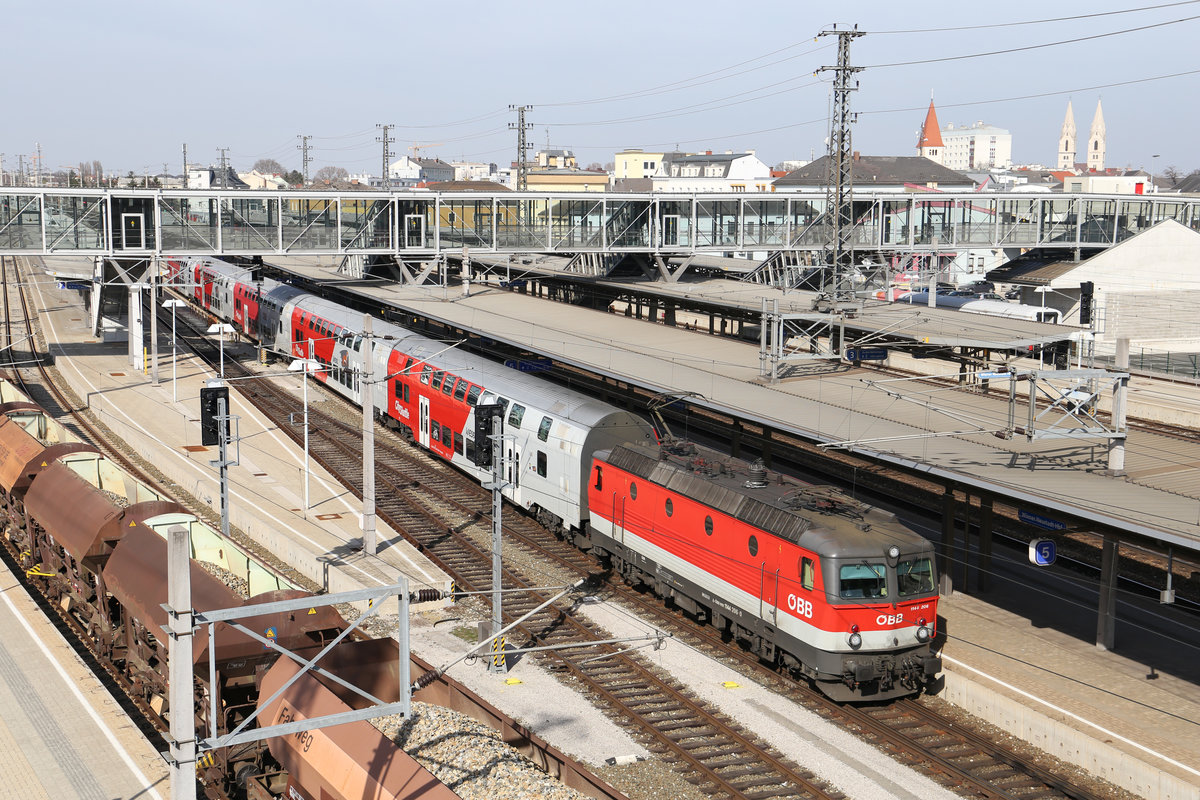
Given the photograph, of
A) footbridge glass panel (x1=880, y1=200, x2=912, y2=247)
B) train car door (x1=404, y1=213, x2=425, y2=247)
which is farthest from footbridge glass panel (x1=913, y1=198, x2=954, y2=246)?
train car door (x1=404, y1=213, x2=425, y2=247)

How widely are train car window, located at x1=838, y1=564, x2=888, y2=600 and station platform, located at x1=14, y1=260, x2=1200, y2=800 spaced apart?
2834 mm

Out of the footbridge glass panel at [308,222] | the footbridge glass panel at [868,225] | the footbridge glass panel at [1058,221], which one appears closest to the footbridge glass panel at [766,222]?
the footbridge glass panel at [868,225]

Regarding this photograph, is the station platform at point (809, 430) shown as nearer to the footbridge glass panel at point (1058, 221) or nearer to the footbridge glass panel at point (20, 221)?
the footbridge glass panel at point (20, 221)

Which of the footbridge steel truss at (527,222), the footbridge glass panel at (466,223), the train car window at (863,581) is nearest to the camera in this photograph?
the train car window at (863,581)

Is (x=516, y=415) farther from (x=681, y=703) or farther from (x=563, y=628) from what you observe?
(x=681, y=703)

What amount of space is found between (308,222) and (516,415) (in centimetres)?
2623

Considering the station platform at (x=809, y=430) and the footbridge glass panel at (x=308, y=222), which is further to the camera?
the footbridge glass panel at (x=308, y=222)

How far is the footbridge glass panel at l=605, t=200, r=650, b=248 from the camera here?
58.1 meters

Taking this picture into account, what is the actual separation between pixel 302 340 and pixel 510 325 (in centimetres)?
1191

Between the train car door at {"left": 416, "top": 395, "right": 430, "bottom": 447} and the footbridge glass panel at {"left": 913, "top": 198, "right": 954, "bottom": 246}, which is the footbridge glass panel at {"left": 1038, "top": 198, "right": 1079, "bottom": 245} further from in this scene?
the train car door at {"left": 416, "top": 395, "right": 430, "bottom": 447}

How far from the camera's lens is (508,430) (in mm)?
31484

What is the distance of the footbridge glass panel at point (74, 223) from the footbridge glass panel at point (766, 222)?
32.4 m

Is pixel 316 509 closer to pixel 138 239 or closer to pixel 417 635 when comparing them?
pixel 417 635

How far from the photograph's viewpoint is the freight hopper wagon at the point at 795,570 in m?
19.5
